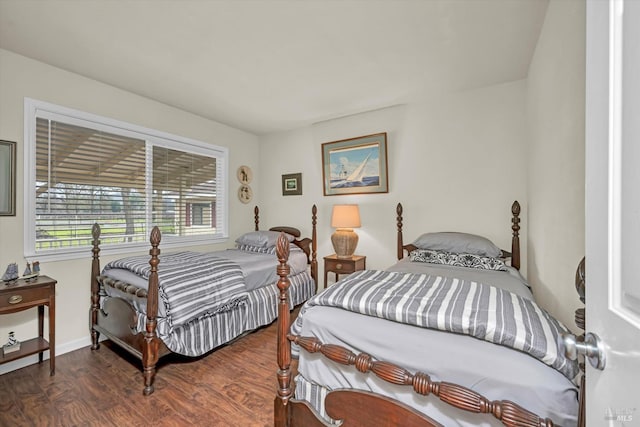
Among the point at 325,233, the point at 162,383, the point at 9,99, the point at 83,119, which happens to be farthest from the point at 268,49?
the point at 162,383

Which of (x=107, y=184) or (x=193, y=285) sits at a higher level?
(x=107, y=184)

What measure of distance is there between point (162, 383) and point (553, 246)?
2.75 meters

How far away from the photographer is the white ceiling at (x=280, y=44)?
5.61 feet

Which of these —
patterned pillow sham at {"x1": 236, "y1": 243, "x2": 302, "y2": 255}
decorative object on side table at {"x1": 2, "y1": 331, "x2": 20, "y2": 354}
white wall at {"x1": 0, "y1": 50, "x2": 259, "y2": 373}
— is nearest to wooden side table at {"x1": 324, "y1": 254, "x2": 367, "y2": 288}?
patterned pillow sham at {"x1": 236, "y1": 243, "x2": 302, "y2": 255}

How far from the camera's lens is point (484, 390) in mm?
937

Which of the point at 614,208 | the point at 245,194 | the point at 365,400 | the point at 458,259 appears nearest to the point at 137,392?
the point at 365,400

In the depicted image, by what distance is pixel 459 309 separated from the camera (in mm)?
1123

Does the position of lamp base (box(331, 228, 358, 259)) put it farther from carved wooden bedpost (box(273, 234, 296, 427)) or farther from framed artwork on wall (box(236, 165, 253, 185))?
carved wooden bedpost (box(273, 234, 296, 427))

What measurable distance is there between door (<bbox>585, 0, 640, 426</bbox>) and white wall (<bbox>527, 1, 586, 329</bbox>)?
797mm

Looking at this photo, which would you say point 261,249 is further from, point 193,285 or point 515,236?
point 515,236

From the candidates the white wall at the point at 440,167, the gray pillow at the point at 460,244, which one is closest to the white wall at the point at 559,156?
the gray pillow at the point at 460,244

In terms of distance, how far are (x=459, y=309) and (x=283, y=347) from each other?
86 cm

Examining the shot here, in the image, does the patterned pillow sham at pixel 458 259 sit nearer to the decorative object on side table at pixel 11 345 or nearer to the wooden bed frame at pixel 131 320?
the wooden bed frame at pixel 131 320

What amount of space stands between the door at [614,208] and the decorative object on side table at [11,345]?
126 inches
